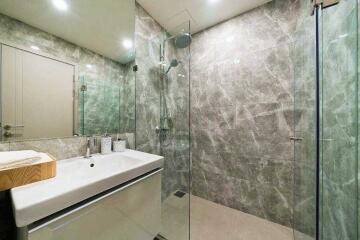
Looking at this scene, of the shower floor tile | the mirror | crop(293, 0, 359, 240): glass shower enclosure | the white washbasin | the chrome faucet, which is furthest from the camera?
the shower floor tile

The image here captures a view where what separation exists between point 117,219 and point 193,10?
7.09 ft

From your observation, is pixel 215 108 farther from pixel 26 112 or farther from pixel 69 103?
pixel 26 112

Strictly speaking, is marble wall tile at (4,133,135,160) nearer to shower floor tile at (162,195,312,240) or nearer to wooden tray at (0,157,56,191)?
wooden tray at (0,157,56,191)

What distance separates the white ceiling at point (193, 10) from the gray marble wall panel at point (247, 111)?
0.35 feet

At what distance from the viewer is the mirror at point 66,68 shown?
2.91 feet

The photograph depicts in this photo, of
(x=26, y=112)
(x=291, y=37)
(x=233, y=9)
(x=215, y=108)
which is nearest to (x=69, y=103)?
(x=26, y=112)

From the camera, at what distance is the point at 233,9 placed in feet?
5.57

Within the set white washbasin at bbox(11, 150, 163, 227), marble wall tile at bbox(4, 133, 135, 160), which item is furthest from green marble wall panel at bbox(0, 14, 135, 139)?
→ white washbasin at bbox(11, 150, 163, 227)

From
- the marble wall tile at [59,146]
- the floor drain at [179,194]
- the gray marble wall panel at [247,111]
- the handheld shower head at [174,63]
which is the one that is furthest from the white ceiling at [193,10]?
the floor drain at [179,194]

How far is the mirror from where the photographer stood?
2.91ft

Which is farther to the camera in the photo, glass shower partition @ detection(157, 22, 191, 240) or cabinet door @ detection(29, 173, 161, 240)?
glass shower partition @ detection(157, 22, 191, 240)

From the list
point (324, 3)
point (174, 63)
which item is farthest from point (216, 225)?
point (324, 3)

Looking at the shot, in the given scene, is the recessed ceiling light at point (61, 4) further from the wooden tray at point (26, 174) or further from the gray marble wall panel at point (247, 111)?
the gray marble wall panel at point (247, 111)

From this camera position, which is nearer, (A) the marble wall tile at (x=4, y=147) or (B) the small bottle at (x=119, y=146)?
(A) the marble wall tile at (x=4, y=147)
